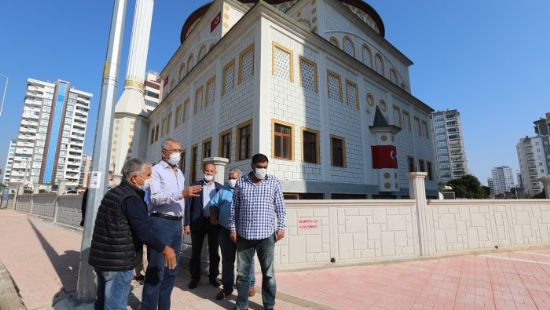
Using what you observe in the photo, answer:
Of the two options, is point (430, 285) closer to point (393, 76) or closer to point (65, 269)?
point (65, 269)

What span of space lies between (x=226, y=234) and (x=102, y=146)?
219 cm

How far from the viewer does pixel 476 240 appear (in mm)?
7508

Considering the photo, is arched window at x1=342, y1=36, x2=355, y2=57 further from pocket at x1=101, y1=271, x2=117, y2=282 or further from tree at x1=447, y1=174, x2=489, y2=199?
tree at x1=447, y1=174, x2=489, y2=199

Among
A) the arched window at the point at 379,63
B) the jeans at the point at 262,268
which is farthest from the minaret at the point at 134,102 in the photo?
the jeans at the point at 262,268

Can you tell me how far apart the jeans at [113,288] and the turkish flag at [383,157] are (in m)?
13.8

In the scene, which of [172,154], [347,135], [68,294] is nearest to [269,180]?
[172,154]

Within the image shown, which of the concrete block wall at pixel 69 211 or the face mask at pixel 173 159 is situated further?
the concrete block wall at pixel 69 211

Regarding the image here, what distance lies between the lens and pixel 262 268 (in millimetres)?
3316

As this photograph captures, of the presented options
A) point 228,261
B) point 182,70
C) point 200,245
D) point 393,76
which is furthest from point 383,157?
point 182,70

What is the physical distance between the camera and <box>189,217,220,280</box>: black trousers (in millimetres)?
4363

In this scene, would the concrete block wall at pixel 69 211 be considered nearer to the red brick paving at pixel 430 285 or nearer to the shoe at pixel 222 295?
the shoe at pixel 222 295

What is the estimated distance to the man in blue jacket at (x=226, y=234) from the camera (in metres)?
3.87

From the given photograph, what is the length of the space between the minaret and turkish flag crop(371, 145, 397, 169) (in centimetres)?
1925

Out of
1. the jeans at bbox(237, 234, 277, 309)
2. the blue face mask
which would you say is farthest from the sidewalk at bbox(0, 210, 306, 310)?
the blue face mask
